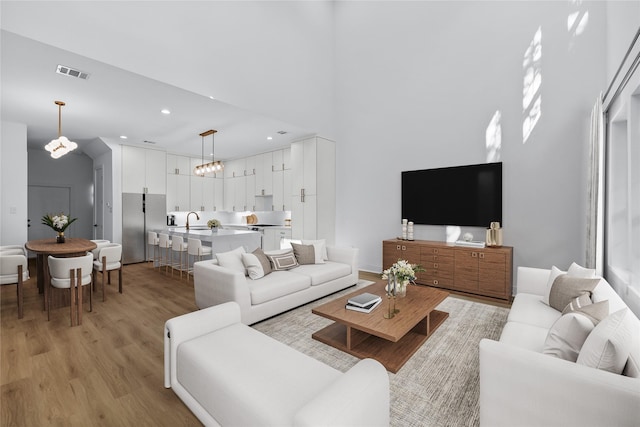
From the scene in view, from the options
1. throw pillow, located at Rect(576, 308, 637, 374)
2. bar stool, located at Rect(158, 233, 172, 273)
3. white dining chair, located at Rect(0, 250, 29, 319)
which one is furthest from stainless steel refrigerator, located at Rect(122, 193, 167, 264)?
throw pillow, located at Rect(576, 308, 637, 374)

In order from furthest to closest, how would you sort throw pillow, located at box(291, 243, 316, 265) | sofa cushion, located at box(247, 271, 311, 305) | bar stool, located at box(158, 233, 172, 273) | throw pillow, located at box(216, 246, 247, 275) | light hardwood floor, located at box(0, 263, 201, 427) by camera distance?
bar stool, located at box(158, 233, 172, 273)
throw pillow, located at box(291, 243, 316, 265)
throw pillow, located at box(216, 246, 247, 275)
sofa cushion, located at box(247, 271, 311, 305)
light hardwood floor, located at box(0, 263, 201, 427)

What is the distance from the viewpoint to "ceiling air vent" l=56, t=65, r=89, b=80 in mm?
3230

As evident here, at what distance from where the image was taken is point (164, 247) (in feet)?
19.4

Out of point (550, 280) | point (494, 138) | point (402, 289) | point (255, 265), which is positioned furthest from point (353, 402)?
point (494, 138)

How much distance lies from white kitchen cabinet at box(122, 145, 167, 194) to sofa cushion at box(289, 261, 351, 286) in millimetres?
5003

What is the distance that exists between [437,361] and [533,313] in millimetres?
914

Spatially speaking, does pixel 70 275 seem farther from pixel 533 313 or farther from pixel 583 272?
pixel 583 272

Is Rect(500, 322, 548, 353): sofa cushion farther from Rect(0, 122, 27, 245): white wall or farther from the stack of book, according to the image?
Rect(0, 122, 27, 245): white wall

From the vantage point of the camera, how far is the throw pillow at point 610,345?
1.27m

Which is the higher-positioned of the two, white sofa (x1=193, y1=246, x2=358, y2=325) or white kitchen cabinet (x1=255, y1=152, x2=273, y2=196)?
white kitchen cabinet (x1=255, y1=152, x2=273, y2=196)

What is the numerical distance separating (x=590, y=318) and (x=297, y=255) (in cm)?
321

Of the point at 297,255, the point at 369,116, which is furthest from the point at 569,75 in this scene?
the point at 297,255

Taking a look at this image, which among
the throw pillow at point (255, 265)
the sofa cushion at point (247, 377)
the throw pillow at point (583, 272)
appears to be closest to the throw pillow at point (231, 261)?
the throw pillow at point (255, 265)

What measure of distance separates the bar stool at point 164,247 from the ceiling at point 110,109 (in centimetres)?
215
